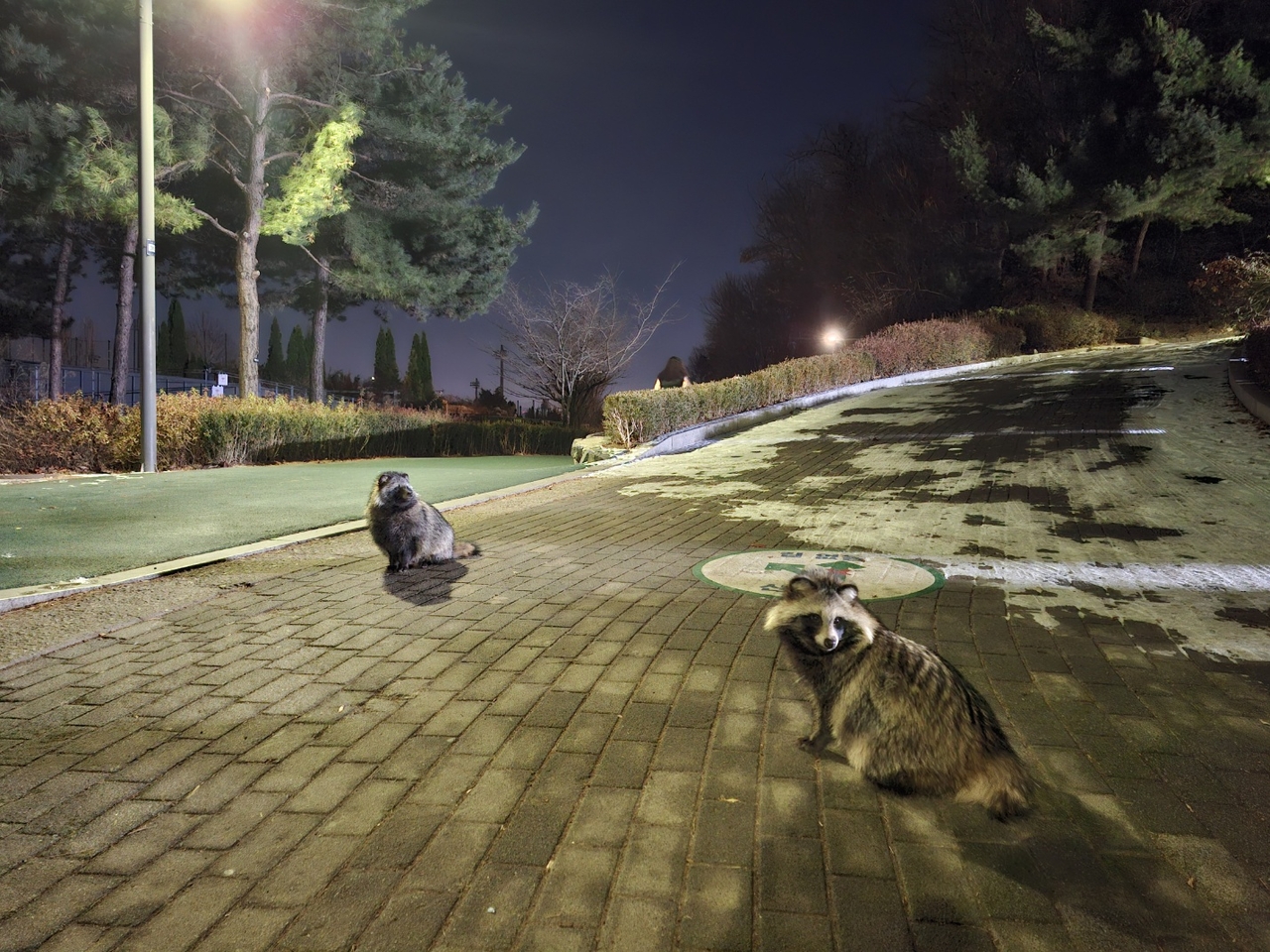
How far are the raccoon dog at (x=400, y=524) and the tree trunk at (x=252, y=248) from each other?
64.2ft

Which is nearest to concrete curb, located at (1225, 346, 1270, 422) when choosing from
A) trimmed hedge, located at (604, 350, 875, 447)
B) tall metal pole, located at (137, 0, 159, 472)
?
trimmed hedge, located at (604, 350, 875, 447)

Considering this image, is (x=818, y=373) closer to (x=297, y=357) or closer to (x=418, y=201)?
(x=418, y=201)

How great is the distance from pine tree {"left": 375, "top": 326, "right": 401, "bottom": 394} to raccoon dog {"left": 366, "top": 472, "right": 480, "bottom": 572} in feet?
155

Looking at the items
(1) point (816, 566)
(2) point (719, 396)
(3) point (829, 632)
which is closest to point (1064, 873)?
(3) point (829, 632)

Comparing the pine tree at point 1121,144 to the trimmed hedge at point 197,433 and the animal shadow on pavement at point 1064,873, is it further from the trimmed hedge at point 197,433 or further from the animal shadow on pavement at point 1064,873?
the animal shadow on pavement at point 1064,873

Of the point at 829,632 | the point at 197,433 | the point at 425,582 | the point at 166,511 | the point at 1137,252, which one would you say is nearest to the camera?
the point at 829,632

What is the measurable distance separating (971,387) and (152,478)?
21380mm

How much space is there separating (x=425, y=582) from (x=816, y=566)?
3356mm

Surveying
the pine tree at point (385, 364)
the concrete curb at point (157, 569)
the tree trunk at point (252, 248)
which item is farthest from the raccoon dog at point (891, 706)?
the pine tree at point (385, 364)

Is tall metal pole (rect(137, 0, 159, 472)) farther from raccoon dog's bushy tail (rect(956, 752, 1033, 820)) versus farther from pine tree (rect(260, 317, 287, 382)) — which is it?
pine tree (rect(260, 317, 287, 382))

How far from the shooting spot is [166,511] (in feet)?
30.6

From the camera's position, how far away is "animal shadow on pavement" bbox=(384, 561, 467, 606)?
5.79 meters

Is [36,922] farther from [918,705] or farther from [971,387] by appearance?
[971,387]

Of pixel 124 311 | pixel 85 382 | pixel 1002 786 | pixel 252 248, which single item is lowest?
pixel 1002 786
